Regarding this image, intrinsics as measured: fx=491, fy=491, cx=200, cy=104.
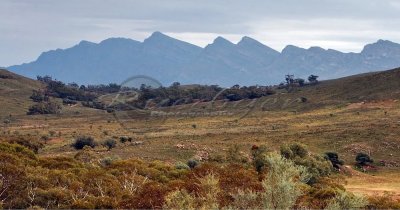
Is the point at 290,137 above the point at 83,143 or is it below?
below

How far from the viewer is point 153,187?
26453 millimetres

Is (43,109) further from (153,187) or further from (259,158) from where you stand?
(153,187)

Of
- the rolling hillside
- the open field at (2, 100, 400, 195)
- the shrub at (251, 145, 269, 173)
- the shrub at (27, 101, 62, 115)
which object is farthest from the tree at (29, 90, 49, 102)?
the shrub at (251, 145, 269, 173)

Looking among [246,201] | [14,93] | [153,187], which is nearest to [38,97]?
[14,93]

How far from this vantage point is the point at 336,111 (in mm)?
89125

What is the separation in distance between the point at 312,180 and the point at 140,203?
60.4 ft

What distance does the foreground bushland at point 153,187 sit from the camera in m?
18.9

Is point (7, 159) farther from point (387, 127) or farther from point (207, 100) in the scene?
point (207, 100)

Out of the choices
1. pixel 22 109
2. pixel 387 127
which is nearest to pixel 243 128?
pixel 387 127

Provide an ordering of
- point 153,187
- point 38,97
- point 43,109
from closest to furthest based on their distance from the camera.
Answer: point 153,187
point 43,109
point 38,97

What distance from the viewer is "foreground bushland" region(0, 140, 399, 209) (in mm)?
18891

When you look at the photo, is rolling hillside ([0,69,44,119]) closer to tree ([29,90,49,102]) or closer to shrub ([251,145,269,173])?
tree ([29,90,49,102])

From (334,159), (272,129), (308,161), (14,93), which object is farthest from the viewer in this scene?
(14,93)

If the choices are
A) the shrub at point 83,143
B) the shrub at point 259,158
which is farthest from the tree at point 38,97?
the shrub at point 259,158
